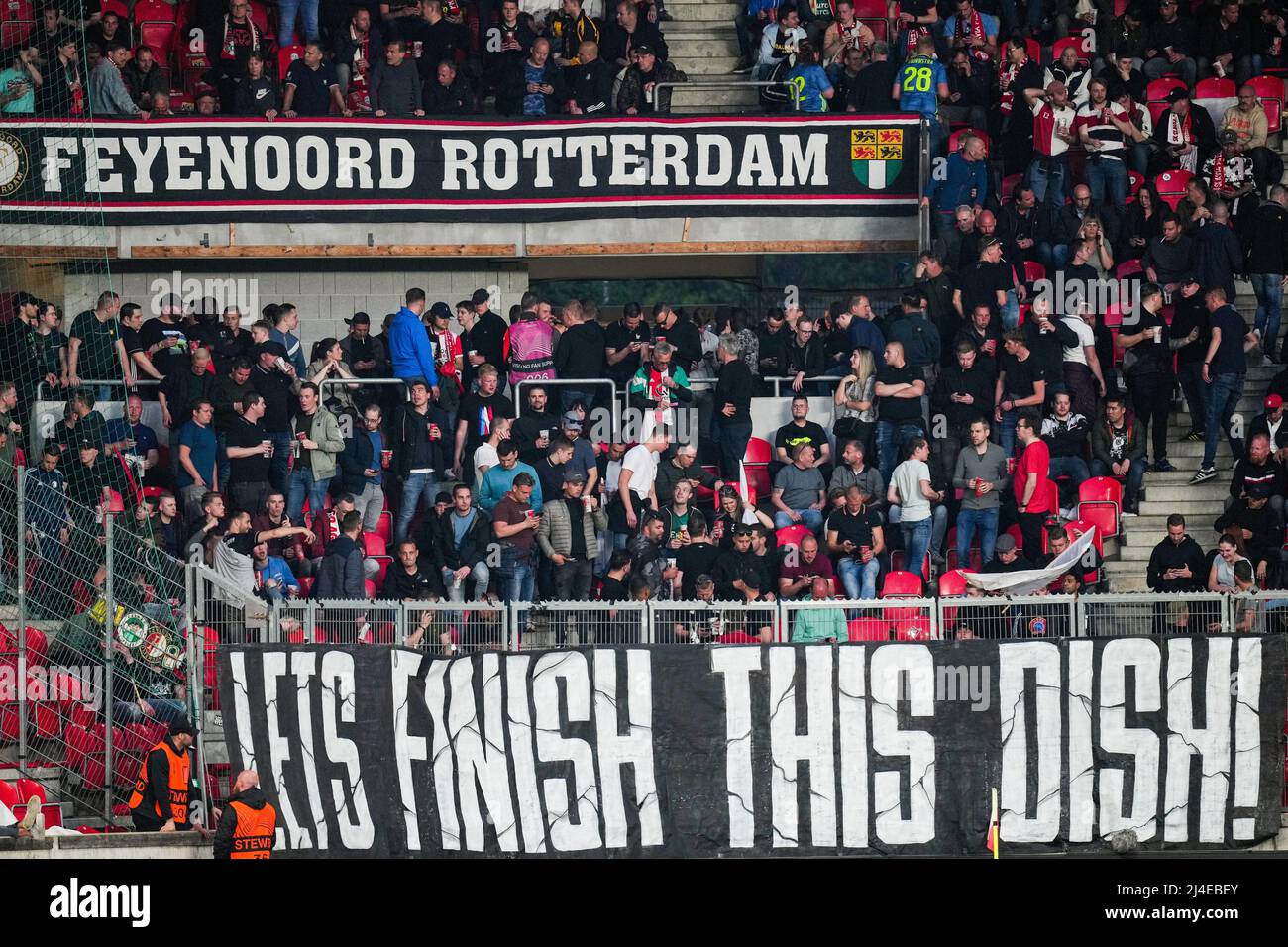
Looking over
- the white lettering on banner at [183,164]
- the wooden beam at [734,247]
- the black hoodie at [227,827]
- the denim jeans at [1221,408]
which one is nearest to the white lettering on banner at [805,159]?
the wooden beam at [734,247]

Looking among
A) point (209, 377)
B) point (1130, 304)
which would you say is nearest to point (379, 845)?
point (209, 377)

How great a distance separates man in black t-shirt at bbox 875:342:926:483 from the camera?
21062 millimetres

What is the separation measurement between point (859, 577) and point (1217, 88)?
8728 millimetres

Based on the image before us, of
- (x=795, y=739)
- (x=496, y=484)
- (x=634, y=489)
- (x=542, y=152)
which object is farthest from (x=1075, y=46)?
(x=795, y=739)

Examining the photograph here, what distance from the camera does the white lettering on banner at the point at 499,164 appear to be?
23.9 metres

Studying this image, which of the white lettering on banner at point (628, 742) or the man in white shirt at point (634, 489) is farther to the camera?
the man in white shirt at point (634, 489)

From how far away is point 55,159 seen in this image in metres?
23.5

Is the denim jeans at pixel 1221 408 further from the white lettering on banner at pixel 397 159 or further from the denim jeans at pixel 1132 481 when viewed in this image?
the white lettering on banner at pixel 397 159

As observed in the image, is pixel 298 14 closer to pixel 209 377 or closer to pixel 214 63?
pixel 214 63

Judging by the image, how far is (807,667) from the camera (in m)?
16.5

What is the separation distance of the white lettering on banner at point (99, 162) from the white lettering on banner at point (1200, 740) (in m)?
13.2

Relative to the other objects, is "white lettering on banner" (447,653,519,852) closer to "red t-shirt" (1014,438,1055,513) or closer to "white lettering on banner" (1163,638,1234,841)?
"white lettering on banner" (1163,638,1234,841)

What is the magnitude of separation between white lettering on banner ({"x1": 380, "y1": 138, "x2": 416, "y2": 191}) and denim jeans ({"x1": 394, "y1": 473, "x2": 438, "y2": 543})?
442 centimetres

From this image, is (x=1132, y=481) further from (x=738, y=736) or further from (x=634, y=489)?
(x=738, y=736)
